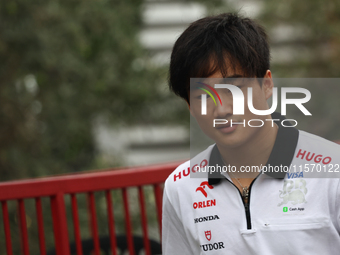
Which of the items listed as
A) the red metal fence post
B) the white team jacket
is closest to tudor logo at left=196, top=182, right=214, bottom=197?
the white team jacket

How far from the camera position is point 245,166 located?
1.76m

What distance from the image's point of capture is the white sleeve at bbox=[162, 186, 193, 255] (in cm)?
188

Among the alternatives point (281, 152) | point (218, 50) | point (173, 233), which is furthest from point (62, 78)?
point (281, 152)

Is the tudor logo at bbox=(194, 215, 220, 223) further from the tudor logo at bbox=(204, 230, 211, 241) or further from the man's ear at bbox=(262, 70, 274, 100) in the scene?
the man's ear at bbox=(262, 70, 274, 100)

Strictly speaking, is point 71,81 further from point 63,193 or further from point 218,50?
point 218,50

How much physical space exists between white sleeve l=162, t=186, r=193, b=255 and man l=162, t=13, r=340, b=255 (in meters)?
0.02

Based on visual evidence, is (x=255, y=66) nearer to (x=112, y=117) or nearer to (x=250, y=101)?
(x=250, y=101)

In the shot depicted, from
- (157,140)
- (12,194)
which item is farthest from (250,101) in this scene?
(157,140)

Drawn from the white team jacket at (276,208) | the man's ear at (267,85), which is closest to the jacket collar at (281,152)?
the white team jacket at (276,208)

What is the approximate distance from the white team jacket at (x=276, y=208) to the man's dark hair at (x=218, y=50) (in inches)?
12.1

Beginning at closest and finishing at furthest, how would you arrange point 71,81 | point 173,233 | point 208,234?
point 208,234, point 173,233, point 71,81

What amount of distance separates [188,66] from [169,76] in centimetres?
16

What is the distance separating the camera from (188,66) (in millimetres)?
1760

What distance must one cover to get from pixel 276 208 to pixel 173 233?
498 mm
